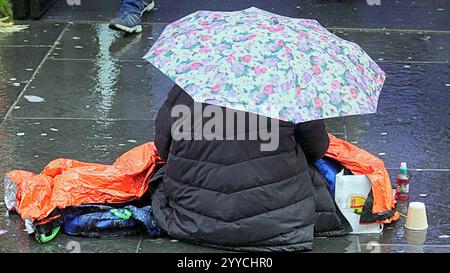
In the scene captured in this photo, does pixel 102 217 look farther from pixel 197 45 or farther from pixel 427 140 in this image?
pixel 427 140

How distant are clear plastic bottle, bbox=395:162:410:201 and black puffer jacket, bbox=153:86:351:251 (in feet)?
2.35

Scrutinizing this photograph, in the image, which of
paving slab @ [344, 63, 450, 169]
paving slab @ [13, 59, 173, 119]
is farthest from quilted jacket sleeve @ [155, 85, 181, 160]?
paving slab @ [13, 59, 173, 119]

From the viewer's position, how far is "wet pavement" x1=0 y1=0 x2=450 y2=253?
14.7 feet

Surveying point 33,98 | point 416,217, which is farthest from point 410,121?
point 33,98

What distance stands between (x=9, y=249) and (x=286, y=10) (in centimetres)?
513

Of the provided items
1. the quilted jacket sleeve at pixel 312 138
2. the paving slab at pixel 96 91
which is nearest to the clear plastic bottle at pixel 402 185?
the quilted jacket sleeve at pixel 312 138

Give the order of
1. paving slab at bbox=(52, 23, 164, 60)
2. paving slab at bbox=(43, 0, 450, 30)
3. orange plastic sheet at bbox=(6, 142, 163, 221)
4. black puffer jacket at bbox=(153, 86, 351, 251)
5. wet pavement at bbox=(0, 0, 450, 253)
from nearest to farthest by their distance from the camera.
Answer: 1. black puffer jacket at bbox=(153, 86, 351, 251)
2. orange plastic sheet at bbox=(6, 142, 163, 221)
3. wet pavement at bbox=(0, 0, 450, 253)
4. paving slab at bbox=(52, 23, 164, 60)
5. paving slab at bbox=(43, 0, 450, 30)

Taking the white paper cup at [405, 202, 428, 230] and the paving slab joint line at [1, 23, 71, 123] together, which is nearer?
the white paper cup at [405, 202, 428, 230]

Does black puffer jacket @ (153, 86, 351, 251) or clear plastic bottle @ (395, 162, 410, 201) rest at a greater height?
black puffer jacket @ (153, 86, 351, 251)

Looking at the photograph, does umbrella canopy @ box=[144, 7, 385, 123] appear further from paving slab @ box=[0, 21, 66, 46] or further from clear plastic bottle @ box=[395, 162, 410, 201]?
paving slab @ box=[0, 21, 66, 46]

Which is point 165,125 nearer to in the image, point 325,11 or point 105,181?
point 105,181

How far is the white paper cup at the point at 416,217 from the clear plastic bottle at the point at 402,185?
0.96ft

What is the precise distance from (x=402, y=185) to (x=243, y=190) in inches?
44.3

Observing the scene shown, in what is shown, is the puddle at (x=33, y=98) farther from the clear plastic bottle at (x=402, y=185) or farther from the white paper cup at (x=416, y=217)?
the white paper cup at (x=416, y=217)
